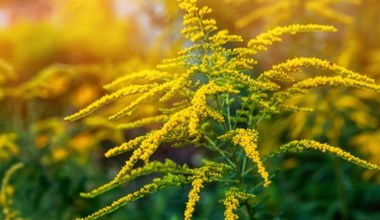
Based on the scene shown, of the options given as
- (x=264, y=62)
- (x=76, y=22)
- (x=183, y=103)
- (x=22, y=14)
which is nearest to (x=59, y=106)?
(x=76, y=22)

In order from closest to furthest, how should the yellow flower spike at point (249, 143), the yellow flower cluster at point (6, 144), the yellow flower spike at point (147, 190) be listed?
the yellow flower spike at point (249, 143) → the yellow flower spike at point (147, 190) → the yellow flower cluster at point (6, 144)

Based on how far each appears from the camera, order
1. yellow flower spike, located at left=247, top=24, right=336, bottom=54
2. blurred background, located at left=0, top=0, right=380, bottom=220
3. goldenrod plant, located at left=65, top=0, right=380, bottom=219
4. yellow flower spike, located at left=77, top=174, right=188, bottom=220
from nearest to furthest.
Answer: goldenrod plant, located at left=65, top=0, right=380, bottom=219 → yellow flower spike, located at left=77, top=174, right=188, bottom=220 → yellow flower spike, located at left=247, top=24, right=336, bottom=54 → blurred background, located at left=0, top=0, right=380, bottom=220

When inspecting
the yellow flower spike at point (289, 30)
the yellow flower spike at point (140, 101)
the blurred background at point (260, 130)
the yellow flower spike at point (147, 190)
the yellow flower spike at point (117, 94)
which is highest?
the blurred background at point (260, 130)

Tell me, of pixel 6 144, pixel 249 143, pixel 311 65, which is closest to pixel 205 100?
pixel 249 143

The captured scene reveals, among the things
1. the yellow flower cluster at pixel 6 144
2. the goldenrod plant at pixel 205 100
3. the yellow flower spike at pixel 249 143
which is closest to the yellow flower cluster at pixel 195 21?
the goldenrod plant at pixel 205 100

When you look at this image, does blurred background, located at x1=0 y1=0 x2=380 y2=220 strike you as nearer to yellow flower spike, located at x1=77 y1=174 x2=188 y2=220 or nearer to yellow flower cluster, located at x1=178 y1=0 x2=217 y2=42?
yellow flower spike, located at x1=77 y1=174 x2=188 y2=220

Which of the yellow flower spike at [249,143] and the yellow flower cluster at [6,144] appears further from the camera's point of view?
the yellow flower cluster at [6,144]

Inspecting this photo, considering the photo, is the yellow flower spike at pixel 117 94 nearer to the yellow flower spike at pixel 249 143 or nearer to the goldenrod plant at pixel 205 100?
the goldenrod plant at pixel 205 100

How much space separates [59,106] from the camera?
11430 millimetres

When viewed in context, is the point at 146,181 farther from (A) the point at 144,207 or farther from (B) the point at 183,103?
(B) the point at 183,103

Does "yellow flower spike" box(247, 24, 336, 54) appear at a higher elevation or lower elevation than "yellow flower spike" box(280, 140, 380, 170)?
higher

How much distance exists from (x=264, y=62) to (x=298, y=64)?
6.74 metres

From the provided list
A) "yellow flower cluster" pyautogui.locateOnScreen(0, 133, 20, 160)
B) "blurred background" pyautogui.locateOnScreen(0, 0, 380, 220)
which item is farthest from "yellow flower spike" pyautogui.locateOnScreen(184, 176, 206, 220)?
Answer: "yellow flower cluster" pyautogui.locateOnScreen(0, 133, 20, 160)

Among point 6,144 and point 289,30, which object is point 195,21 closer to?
point 289,30
